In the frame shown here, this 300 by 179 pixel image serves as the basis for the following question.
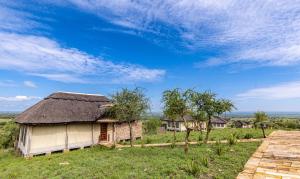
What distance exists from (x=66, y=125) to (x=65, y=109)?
1.50 m

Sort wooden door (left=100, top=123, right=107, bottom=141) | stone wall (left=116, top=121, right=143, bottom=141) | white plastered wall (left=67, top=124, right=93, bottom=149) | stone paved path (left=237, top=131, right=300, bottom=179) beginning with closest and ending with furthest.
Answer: stone paved path (left=237, top=131, right=300, bottom=179), white plastered wall (left=67, top=124, right=93, bottom=149), wooden door (left=100, top=123, right=107, bottom=141), stone wall (left=116, top=121, right=143, bottom=141)

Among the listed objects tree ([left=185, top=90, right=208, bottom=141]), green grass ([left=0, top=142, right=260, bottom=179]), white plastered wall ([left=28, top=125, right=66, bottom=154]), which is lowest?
green grass ([left=0, top=142, right=260, bottom=179])

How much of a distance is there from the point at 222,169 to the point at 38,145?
43.3ft

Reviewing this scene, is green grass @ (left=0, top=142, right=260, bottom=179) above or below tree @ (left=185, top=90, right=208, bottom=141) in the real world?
below

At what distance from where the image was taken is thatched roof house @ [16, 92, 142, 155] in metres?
16.0

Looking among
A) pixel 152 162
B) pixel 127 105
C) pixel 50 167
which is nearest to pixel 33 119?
pixel 50 167

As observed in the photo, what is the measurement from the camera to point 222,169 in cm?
912

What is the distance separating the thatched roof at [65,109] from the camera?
1636 cm

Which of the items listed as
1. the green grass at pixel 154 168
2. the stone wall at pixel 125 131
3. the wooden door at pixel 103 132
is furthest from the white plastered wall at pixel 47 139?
the stone wall at pixel 125 131

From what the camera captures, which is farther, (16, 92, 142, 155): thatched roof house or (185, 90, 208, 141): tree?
(16, 92, 142, 155): thatched roof house

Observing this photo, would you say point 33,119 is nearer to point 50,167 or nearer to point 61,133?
point 61,133

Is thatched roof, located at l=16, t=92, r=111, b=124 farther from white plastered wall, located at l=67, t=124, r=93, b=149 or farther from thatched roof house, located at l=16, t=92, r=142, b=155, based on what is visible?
white plastered wall, located at l=67, t=124, r=93, b=149

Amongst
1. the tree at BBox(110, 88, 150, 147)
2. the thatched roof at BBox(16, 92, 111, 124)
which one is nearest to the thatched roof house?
the thatched roof at BBox(16, 92, 111, 124)

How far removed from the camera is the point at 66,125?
58.6 ft
